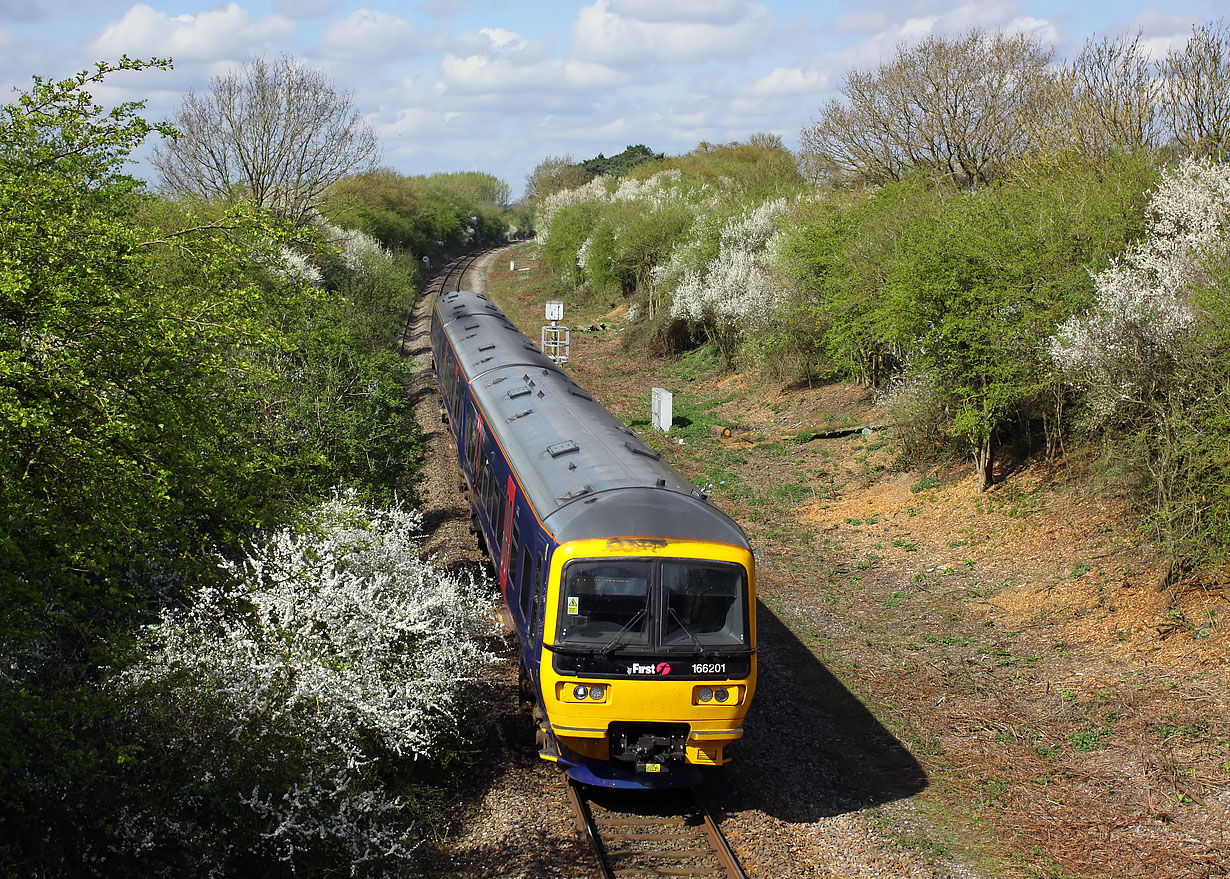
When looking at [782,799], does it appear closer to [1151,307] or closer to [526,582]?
[526,582]

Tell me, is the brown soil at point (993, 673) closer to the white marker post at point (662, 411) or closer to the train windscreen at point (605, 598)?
the train windscreen at point (605, 598)

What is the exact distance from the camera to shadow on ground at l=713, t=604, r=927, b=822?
901 cm

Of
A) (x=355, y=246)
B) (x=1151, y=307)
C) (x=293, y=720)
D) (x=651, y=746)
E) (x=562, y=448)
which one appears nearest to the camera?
(x=293, y=720)

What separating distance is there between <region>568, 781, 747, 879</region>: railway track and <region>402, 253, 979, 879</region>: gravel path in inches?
7.7

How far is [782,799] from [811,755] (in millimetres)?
1104

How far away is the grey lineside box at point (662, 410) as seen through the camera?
2544 cm

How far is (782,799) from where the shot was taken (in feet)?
29.5

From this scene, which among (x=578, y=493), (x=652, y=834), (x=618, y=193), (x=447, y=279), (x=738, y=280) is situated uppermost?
(x=618, y=193)

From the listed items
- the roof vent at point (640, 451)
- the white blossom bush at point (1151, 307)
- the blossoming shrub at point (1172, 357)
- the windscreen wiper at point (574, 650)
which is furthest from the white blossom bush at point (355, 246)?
the windscreen wiper at point (574, 650)

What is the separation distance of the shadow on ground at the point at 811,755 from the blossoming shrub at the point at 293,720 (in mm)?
3156

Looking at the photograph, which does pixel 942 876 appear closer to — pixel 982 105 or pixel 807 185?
pixel 982 105

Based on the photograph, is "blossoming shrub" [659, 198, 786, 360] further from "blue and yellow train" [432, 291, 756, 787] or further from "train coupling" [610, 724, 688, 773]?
"train coupling" [610, 724, 688, 773]

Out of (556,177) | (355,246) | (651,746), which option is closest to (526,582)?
(651,746)

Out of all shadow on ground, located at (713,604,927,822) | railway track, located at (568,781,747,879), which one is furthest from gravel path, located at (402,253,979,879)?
railway track, located at (568,781,747,879)
